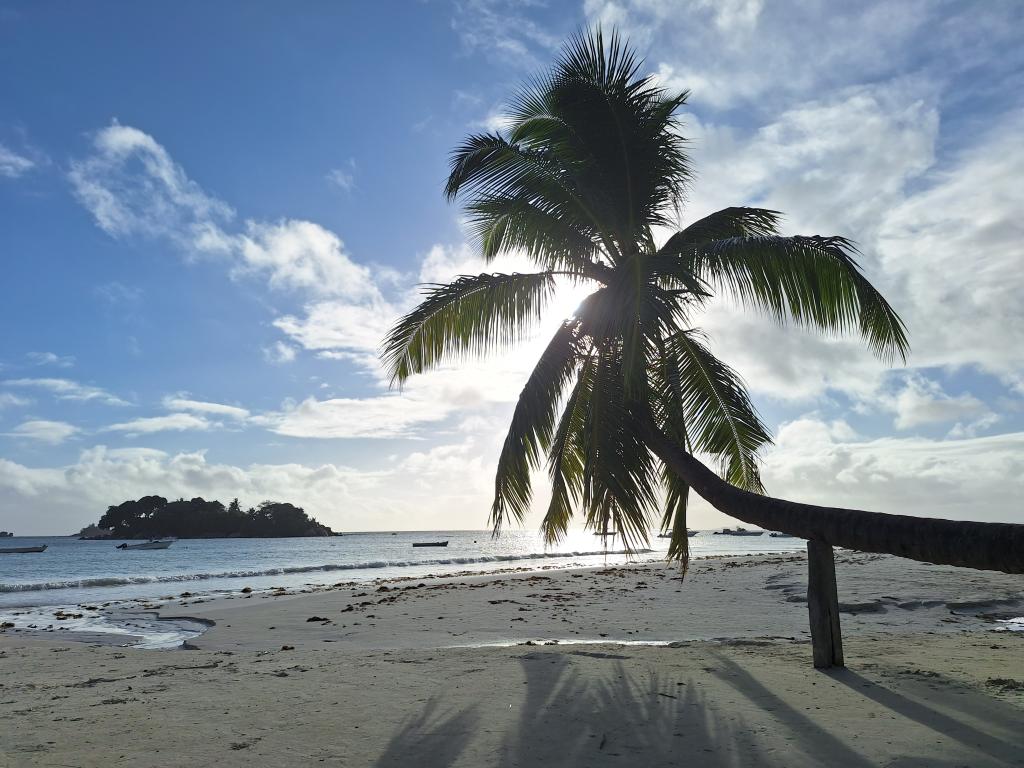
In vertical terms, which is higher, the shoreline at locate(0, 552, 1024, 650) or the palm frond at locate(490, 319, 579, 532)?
the palm frond at locate(490, 319, 579, 532)

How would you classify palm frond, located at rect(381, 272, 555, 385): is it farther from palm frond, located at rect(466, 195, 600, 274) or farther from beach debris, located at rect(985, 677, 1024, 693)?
beach debris, located at rect(985, 677, 1024, 693)

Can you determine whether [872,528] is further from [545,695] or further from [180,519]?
[180,519]

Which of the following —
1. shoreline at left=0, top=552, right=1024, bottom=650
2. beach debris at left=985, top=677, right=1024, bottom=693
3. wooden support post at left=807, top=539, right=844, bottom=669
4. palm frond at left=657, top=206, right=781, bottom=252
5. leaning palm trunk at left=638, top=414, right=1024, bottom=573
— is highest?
palm frond at left=657, top=206, right=781, bottom=252

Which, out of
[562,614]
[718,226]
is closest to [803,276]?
[718,226]

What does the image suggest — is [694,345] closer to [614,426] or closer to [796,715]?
[614,426]

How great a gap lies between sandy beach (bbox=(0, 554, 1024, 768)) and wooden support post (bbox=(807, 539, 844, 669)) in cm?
19

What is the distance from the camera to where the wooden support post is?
6.36 meters

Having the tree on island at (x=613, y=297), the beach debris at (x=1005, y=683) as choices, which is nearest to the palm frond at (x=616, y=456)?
the tree on island at (x=613, y=297)

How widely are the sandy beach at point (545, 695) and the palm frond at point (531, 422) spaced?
2084 mm

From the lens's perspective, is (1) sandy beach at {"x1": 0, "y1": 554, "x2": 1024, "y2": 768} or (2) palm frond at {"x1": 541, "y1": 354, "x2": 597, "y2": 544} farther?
(2) palm frond at {"x1": 541, "y1": 354, "x2": 597, "y2": 544}

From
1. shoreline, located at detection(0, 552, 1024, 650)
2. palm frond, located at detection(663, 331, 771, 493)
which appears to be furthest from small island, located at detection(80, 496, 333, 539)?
palm frond, located at detection(663, 331, 771, 493)

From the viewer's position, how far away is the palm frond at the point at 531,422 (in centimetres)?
921

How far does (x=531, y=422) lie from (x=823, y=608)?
4268 mm

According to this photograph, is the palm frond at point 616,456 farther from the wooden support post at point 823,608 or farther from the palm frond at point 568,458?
the wooden support post at point 823,608
